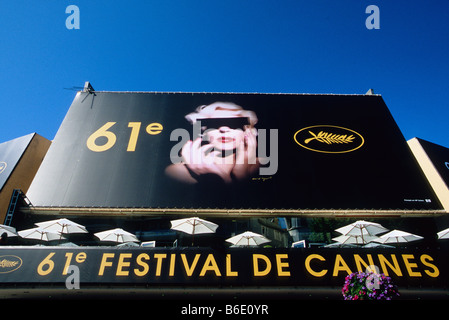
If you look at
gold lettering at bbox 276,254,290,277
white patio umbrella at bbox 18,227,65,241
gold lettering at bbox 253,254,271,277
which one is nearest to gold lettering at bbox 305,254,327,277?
gold lettering at bbox 276,254,290,277

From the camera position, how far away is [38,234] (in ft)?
39.0

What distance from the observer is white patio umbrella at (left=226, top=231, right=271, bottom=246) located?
11.6 metres

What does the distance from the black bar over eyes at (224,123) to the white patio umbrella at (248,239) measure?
6711 mm

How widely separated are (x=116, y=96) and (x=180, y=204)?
31.4ft

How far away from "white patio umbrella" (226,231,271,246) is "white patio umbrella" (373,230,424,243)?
5176 mm

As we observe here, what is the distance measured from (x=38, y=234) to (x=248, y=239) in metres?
9.12

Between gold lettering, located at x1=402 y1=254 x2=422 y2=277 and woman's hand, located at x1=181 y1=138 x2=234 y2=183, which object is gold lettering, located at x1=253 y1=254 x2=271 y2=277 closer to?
gold lettering, located at x1=402 y1=254 x2=422 y2=277

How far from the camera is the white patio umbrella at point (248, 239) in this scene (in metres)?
11.6

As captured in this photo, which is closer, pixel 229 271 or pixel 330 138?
pixel 229 271

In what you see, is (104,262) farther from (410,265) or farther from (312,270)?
(410,265)

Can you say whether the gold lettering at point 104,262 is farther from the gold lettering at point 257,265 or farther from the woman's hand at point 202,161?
the woman's hand at point 202,161

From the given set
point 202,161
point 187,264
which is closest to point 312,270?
point 187,264

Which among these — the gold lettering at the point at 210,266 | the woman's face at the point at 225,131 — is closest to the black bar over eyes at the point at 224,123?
the woman's face at the point at 225,131
